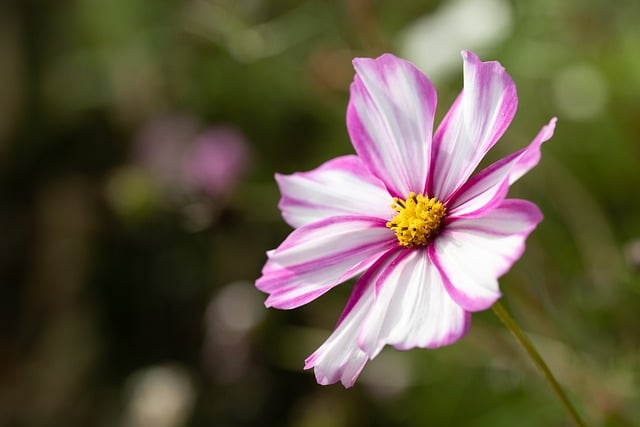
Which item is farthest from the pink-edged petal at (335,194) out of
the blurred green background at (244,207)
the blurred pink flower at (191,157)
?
the blurred pink flower at (191,157)

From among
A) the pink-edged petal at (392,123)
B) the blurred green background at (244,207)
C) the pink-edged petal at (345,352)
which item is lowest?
the blurred green background at (244,207)

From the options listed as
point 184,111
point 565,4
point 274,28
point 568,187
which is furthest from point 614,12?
point 184,111

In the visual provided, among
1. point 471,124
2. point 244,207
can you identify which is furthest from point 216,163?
point 471,124

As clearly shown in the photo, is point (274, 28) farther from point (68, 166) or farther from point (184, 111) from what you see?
point (68, 166)

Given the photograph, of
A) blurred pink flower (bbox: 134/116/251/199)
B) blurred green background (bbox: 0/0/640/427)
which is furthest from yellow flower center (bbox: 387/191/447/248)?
blurred pink flower (bbox: 134/116/251/199)

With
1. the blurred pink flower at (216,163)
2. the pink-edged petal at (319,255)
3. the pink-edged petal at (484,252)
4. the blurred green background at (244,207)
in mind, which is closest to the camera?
the pink-edged petal at (484,252)

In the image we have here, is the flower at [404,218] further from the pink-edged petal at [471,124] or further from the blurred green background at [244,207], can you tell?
the blurred green background at [244,207]

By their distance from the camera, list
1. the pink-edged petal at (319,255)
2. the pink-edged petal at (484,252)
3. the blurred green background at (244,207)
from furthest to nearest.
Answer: the blurred green background at (244,207), the pink-edged petal at (319,255), the pink-edged petal at (484,252)

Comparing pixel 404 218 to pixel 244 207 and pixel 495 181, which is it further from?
pixel 244 207
